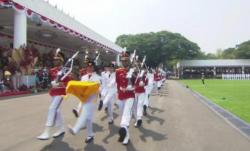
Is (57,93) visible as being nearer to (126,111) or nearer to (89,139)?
(89,139)

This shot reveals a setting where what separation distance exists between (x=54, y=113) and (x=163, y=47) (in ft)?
268

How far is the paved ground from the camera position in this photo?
8.59 m

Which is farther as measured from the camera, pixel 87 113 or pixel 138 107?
pixel 138 107

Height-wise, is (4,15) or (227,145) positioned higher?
(4,15)

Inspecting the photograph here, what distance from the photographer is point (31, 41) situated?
38.7m

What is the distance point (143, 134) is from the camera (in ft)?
33.8

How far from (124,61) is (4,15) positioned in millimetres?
19906

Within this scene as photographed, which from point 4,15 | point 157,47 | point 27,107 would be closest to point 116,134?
point 27,107

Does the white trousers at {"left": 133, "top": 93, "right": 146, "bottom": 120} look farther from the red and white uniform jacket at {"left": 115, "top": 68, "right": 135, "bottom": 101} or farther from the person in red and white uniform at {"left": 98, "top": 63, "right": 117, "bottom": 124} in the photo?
the red and white uniform jacket at {"left": 115, "top": 68, "right": 135, "bottom": 101}

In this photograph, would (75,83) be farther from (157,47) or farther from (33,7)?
(157,47)

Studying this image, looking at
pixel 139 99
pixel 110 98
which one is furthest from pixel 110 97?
pixel 139 99

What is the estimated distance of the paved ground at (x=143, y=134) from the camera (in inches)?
338

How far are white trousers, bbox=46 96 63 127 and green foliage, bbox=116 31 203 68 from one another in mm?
77811

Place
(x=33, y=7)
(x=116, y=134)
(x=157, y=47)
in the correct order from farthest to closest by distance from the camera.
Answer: (x=157, y=47)
(x=33, y=7)
(x=116, y=134)
